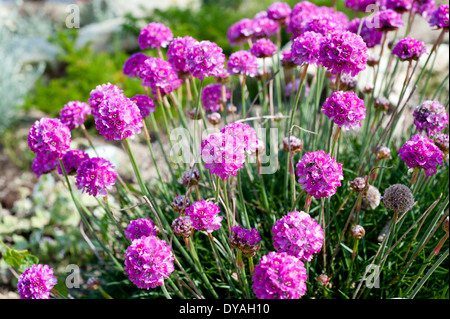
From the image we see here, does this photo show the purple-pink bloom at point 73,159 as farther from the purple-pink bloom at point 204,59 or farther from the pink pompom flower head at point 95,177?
the purple-pink bloom at point 204,59

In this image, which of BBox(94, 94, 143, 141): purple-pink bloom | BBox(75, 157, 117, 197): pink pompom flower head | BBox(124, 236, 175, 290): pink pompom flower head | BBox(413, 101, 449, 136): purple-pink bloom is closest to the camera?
BBox(124, 236, 175, 290): pink pompom flower head

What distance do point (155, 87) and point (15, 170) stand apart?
8.31 feet

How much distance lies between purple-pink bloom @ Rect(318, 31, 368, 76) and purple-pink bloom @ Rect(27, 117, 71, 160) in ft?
3.06

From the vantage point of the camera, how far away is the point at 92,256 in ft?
9.06

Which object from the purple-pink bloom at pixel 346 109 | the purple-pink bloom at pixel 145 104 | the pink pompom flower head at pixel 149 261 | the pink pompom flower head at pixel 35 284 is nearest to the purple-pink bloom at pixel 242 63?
the purple-pink bloom at pixel 145 104

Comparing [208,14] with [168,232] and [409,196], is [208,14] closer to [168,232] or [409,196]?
[168,232]

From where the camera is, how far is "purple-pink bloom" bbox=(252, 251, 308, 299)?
1.10 meters

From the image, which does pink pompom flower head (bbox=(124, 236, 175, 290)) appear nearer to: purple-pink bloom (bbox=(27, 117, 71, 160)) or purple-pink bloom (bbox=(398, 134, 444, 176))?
purple-pink bloom (bbox=(27, 117, 71, 160))

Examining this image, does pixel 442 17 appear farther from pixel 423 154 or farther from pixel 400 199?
pixel 400 199

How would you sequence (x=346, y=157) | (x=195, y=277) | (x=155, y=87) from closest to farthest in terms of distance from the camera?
(x=155, y=87)
(x=195, y=277)
(x=346, y=157)

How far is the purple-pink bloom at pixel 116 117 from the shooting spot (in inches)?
53.4

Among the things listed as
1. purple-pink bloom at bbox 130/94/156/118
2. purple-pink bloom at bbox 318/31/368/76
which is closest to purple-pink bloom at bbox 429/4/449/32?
purple-pink bloom at bbox 318/31/368/76

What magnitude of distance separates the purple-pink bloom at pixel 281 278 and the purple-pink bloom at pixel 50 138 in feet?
2.81
